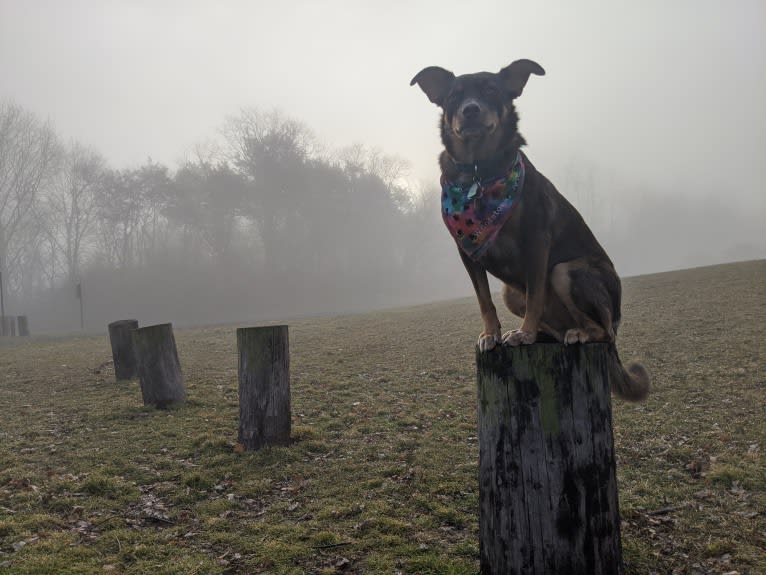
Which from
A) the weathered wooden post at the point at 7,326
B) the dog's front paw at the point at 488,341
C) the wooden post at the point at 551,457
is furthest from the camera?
the weathered wooden post at the point at 7,326

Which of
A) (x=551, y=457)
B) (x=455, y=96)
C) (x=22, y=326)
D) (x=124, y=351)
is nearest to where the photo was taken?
(x=551, y=457)

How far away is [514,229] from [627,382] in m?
1.53

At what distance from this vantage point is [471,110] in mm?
3842

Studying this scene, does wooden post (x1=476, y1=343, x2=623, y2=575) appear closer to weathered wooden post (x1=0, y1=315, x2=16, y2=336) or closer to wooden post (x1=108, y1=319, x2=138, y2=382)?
wooden post (x1=108, y1=319, x2=138, y2=382)

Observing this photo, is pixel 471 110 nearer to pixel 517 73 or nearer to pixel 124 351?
pixel 517 73

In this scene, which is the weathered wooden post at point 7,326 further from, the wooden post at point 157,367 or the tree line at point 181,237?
the wooden post at point 157,367

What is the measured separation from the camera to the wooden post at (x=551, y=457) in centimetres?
293

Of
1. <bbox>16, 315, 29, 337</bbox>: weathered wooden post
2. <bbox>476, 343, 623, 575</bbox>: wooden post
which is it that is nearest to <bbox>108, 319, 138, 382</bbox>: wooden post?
<bbox>476, 343, 623, 575</bbox>: wooden post

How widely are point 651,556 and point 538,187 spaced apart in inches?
108

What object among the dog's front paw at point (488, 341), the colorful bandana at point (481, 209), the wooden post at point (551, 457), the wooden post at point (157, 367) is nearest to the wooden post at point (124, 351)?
the wooden post at point (157, 367)

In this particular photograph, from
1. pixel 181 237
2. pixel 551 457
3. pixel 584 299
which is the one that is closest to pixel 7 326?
pixel 181 237

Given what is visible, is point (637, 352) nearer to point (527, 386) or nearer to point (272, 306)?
point (527, 386)

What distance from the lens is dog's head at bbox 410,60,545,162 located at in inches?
152

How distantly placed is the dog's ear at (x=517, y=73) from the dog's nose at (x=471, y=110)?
469mm
